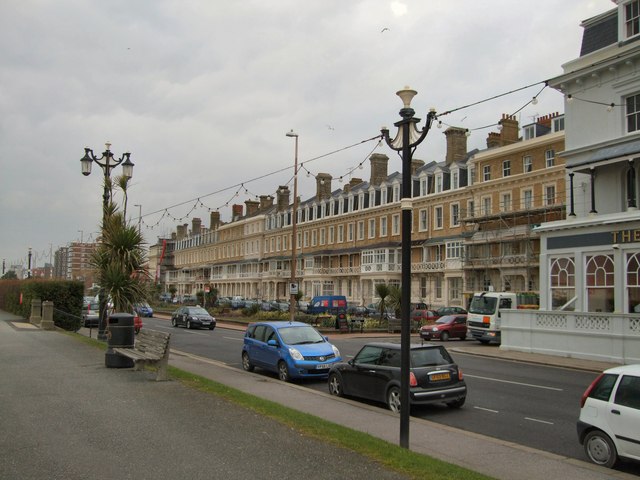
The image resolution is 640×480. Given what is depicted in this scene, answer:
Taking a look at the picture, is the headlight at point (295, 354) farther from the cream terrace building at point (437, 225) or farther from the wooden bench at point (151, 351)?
the cream terrace building at point (437, 225)

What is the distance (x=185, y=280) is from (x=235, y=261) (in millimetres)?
27319

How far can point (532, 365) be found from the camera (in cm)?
2003

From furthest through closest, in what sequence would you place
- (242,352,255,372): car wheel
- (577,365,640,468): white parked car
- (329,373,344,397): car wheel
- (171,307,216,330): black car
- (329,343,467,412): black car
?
(171,307,216,330): black car < (242,352,255,372): car wheel < (329,373,344,397): car wheel < (329,343,467,412): black car < (577,365,640,468): white parked car

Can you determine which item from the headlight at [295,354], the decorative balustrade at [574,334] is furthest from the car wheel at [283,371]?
the decorative balustrade at [574,334]

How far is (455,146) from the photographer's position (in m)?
53.8

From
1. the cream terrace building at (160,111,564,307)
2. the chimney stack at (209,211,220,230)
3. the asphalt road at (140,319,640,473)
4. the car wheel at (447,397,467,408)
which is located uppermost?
the chimney stack at (209,211,220,230)

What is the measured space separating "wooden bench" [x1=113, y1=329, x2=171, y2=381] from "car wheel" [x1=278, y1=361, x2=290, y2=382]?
3.13m

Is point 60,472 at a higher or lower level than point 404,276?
lower

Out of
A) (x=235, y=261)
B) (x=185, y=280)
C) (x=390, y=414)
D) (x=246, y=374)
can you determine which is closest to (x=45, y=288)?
(x=246, y=374)

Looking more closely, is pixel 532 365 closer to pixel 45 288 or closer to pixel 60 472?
pixel 60 472

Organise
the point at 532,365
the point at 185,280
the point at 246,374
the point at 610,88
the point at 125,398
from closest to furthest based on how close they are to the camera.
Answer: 1. the point at 125,398
2. the point at 246,374
3. the point at 532,365
4. the point at 610,88
5. the point at 185,280

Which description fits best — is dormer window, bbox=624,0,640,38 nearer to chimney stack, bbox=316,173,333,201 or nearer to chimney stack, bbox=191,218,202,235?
chimney stack, bbox=316,173,333,201

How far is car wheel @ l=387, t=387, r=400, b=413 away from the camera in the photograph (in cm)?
1086

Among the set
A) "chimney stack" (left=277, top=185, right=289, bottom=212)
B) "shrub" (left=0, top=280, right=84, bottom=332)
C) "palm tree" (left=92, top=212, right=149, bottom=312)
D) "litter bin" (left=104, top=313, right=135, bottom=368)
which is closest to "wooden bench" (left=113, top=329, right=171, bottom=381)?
"litter bin" (left=104, top=313, right=135, bottom=368)
